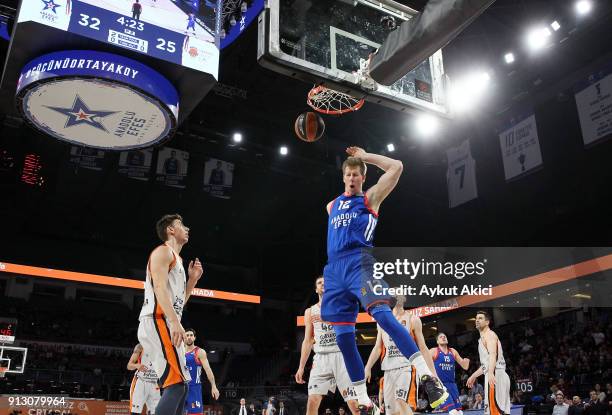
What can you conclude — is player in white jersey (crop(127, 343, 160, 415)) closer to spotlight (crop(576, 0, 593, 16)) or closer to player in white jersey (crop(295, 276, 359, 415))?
player in white jersey (crop(295, 276, 359, 415))

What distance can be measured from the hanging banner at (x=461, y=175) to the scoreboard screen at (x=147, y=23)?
980 cm

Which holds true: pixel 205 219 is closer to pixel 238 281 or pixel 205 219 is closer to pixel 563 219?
pixel 238 281

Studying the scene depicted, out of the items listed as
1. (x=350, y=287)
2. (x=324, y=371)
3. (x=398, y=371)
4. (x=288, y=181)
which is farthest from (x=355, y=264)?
(x=288, y=181)

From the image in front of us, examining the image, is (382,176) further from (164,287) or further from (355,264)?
(164,287)

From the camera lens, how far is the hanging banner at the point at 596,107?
40.9 feet

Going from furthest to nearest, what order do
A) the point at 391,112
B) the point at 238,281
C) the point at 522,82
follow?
1. the point at 238,281
2. the point at 391,112
3. the point at 522,82

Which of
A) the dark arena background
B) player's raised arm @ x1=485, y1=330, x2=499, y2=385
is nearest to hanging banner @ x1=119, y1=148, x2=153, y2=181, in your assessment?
the dark arena background

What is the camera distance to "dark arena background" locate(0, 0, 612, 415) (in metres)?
7.99

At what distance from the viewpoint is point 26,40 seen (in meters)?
8.59

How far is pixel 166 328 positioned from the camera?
4.22 m

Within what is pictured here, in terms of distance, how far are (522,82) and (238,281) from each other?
64.3 feet

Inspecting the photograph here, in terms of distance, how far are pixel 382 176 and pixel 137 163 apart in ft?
54.2

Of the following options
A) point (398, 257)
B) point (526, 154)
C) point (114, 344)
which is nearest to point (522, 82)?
point (526, 154)

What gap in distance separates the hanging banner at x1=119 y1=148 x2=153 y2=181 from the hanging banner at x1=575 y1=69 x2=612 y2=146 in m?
13.7
